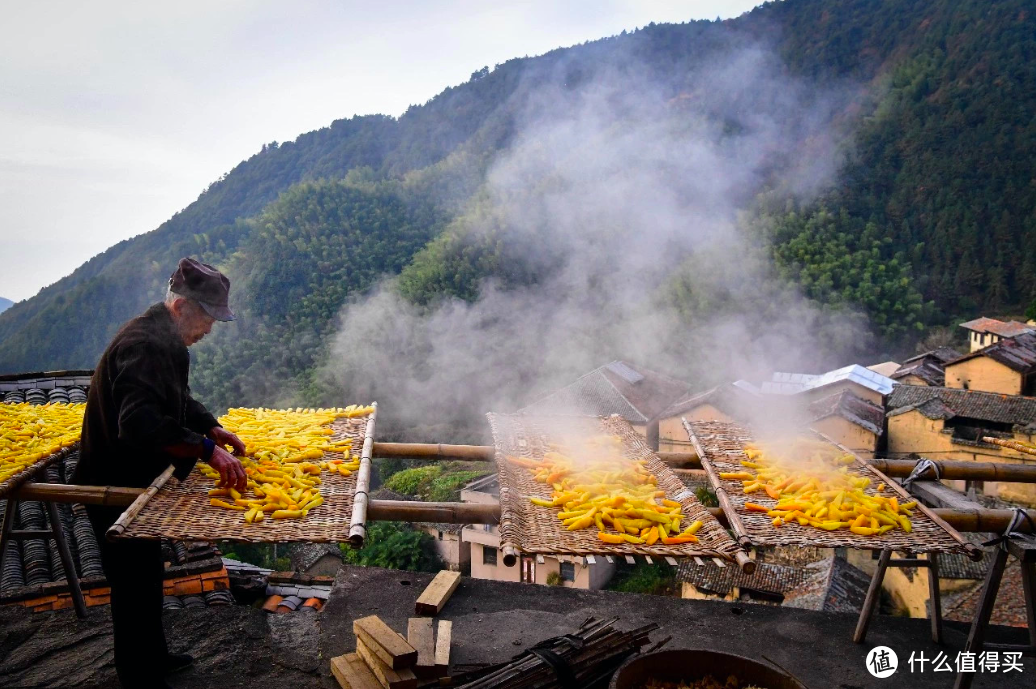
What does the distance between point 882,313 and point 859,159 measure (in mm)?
22808

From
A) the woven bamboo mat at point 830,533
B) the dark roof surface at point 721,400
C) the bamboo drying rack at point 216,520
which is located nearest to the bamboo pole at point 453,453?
the woven bamboo mat at point 830,533

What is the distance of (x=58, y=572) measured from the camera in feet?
22.7

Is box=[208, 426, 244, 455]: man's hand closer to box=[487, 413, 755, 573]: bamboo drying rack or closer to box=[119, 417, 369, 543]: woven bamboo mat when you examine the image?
box=[119, 417, 369, 543]: woven bamboo mat

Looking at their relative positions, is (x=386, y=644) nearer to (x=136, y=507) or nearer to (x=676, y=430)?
(x=136, y=507)

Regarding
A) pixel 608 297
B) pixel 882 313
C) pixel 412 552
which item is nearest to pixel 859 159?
pixel 882 313

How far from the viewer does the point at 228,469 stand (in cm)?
370

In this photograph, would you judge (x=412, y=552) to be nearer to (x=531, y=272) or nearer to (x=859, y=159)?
(x=531, y=272)

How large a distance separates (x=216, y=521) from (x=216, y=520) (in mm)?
15

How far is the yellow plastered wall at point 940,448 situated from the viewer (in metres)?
22.2

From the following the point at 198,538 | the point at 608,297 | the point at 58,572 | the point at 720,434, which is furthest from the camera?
the point at 608,297

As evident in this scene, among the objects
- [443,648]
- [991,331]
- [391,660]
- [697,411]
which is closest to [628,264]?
[991,331]

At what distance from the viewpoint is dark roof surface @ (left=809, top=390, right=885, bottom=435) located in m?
27.6

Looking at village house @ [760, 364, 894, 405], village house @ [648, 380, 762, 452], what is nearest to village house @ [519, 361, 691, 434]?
village house @ [648, 380, 762, 452]

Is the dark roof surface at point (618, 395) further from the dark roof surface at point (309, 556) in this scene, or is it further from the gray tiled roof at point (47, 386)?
the gray tiled roof at point (47, 386)
